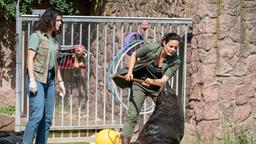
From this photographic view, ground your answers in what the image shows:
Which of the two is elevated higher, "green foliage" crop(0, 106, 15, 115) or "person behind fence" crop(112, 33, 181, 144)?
"person behind fence" crop(112, 33, 181, 144)

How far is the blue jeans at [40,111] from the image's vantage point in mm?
7035

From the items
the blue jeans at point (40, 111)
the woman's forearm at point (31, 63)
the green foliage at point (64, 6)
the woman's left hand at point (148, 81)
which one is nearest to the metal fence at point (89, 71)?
the green foliage at point (64, 6)

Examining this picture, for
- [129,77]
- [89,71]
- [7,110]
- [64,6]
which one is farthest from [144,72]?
[7,110]

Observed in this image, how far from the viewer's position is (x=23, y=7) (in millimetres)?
11758

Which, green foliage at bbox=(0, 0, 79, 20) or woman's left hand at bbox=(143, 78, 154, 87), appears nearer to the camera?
woman's left hand at bbox=(143, 78, 154, 87)

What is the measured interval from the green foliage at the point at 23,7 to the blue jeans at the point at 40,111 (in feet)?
15.8

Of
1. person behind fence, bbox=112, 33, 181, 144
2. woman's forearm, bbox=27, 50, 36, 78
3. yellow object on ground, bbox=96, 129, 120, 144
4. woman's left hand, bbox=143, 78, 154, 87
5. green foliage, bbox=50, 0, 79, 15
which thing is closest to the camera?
woman's forearm, bbox=27, 50, 36, 78

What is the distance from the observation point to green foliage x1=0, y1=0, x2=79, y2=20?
38.5 ft

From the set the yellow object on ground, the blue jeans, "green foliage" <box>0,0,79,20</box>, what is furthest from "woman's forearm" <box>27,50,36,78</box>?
"green foliage" <box>0,0,79,20</box>

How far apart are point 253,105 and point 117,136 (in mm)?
2380

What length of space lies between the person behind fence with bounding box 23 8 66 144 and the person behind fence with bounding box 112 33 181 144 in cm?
85

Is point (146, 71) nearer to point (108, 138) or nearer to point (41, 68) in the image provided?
point (108, 138)

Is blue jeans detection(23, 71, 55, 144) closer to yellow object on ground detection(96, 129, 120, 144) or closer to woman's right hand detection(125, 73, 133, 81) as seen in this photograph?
yellow object on ground detection(96, 129, 120, 144)

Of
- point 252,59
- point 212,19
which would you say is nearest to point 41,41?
point 212,19
